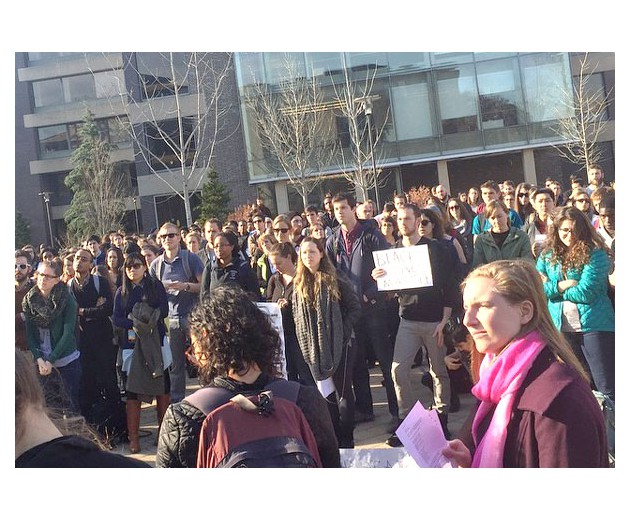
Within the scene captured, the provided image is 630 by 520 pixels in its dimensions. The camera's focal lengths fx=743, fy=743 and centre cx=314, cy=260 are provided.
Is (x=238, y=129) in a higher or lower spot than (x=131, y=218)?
higher

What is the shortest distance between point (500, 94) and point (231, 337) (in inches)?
1052

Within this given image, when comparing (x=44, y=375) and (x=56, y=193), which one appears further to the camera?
(x=56, y=193)

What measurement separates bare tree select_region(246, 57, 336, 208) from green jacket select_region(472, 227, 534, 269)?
55.4ft

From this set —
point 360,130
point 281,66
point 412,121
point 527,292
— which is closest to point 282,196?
point 360,130

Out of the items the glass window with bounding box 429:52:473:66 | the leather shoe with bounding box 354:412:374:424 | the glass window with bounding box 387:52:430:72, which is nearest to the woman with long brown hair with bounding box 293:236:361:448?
the leather shoe with bounding box 354:412:374:424

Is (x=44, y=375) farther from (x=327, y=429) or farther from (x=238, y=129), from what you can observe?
(x=238, y=129)

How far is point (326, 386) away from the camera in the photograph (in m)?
5.98

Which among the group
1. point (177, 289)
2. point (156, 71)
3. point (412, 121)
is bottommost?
point (177, 289)

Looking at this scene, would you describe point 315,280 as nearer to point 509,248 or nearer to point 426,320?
point 426,320

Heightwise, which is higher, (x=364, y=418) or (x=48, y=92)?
(x=48, y=92)

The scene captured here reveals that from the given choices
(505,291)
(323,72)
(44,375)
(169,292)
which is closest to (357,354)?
(169,292)
